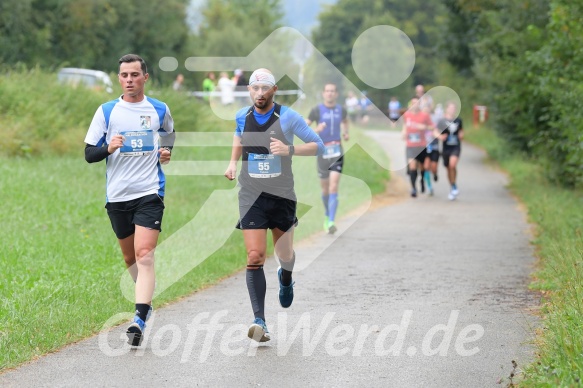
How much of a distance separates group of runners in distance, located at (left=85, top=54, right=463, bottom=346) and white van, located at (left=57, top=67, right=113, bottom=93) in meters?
17.2

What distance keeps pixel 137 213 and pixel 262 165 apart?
3.22 feet

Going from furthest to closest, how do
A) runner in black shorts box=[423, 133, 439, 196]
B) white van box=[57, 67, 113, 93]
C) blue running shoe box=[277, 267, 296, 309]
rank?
white van box=[57, 67, 113, 93], runner in black shorts box=[423, 133, 439, 196], blue running shoe box=[277, 267, 296, 309]

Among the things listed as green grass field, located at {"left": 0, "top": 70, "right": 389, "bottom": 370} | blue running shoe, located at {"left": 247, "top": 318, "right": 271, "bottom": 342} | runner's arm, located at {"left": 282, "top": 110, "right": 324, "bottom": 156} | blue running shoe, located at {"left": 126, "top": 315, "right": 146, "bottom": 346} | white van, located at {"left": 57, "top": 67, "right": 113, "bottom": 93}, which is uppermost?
runner's arm, located at {"left": 282, "top": 110, "right": 324, "bottom": 156}

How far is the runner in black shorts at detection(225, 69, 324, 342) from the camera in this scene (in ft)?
25.8

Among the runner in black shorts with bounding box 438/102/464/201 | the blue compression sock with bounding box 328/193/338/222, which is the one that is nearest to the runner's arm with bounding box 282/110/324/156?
the blue compression sock with bounding box 328/193/338/222

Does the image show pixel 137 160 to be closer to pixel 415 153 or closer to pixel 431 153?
pixel 415 153

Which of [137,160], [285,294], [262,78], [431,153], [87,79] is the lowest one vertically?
[431,153]

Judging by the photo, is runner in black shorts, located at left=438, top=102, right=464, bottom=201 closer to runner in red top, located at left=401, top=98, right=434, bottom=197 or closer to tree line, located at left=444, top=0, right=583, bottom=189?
runner in red top, located at left=401, top=98, right=434, bottom=197

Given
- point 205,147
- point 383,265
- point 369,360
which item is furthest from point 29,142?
point 369,360

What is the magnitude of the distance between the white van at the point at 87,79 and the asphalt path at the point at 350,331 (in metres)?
12.9

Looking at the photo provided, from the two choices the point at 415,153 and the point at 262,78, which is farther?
the point at 415,153

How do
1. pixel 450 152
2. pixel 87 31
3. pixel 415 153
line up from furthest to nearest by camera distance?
pixel 87 31 → pixel 415 153 → pixel 450 152

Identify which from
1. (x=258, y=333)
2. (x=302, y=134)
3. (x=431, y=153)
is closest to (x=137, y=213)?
(x=258, y=333)

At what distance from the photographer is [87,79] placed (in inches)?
1115
